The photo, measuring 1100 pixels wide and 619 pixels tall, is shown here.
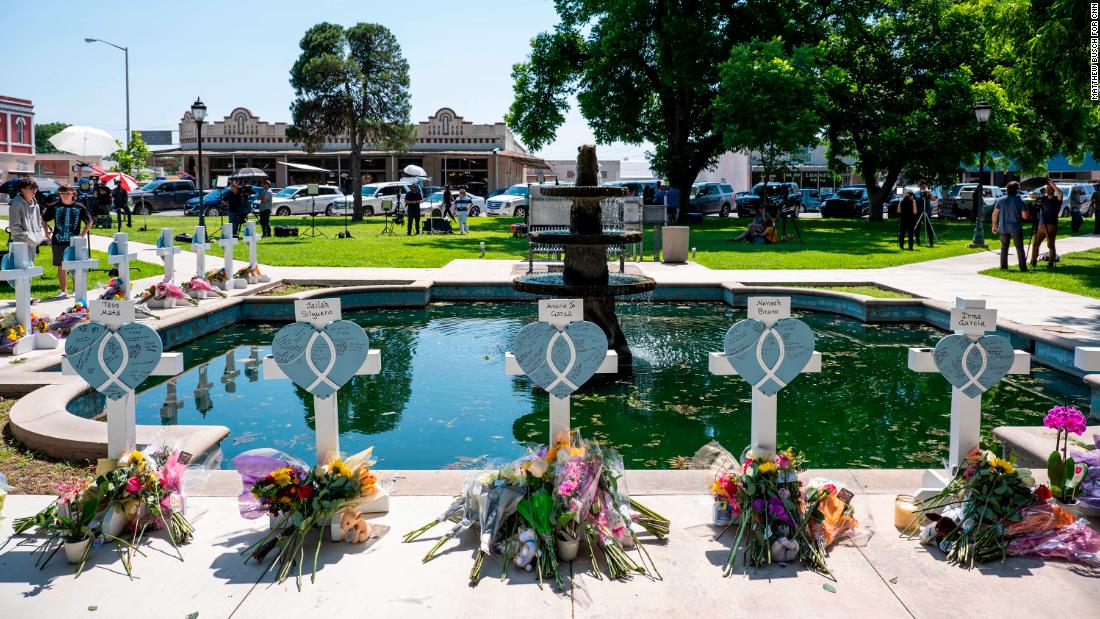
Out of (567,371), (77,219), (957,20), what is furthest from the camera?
(957,20)

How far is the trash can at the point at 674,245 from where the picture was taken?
19.3m

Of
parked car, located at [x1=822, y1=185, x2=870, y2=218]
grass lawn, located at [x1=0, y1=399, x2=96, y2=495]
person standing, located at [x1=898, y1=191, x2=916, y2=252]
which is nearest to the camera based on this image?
grass lawn, located at [x1=0, y1=399, x2=96, y2=495]

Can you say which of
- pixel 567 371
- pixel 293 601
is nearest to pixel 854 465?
pixel 567 371

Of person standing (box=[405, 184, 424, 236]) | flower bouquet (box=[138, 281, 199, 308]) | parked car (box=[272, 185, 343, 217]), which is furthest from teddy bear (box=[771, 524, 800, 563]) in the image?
parked car (box=[272, 185, 343, 217])

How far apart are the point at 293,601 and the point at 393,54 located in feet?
128

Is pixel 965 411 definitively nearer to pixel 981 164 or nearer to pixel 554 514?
pixel 554 514

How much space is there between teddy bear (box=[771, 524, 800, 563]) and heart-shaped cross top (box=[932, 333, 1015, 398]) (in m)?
1.20

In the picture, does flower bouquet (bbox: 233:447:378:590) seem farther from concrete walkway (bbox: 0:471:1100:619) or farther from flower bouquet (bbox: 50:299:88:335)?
flower bouquet (bbox: 50:299:88:335)

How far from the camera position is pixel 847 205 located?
39562mm

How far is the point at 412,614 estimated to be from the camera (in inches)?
148

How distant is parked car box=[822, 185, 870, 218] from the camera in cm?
3950

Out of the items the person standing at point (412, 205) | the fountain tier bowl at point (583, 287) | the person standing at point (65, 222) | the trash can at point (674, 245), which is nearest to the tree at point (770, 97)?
the trash can at point (674, 245)

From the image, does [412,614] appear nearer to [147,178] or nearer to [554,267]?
[554,267]

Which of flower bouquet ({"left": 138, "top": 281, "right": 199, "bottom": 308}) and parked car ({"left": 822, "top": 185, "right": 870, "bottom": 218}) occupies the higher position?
parked car ({"left": 822, "top": 185, "right": 870, "bottom": 218})
